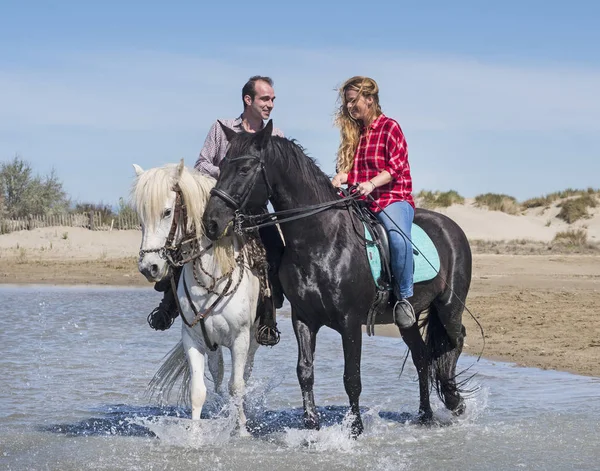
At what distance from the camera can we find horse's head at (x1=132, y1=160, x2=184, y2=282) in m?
5.88

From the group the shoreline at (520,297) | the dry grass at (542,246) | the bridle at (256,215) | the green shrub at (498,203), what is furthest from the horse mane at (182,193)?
the green shrub at (498,203)

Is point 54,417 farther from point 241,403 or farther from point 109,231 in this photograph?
point 109,231

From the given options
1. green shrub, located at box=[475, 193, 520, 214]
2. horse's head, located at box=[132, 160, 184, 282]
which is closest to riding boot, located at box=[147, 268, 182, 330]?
horse's head, located at box=[132, 160, 184, 282]

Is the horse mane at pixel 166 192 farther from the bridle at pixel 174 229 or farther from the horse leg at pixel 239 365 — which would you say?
the horse leg at pixel 239 365

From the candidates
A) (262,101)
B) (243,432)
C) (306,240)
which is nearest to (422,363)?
(243,432)

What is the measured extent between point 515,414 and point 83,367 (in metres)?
5.04

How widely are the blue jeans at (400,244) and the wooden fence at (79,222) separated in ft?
73.8

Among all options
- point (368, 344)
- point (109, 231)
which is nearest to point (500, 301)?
point (368, 344)

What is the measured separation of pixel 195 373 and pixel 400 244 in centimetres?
176

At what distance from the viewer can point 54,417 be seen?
7957mm

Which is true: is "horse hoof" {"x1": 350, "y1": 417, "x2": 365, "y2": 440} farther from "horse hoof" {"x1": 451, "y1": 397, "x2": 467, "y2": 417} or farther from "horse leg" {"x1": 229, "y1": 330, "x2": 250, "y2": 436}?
"horse hoof" {"x1": 451, "y1": 397, "x2": 467, "y2": 417}

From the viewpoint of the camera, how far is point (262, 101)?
22.4 feet

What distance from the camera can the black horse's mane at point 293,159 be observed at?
6078 millimetres

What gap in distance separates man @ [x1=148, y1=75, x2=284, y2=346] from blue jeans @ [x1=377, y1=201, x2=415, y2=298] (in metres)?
0.84
